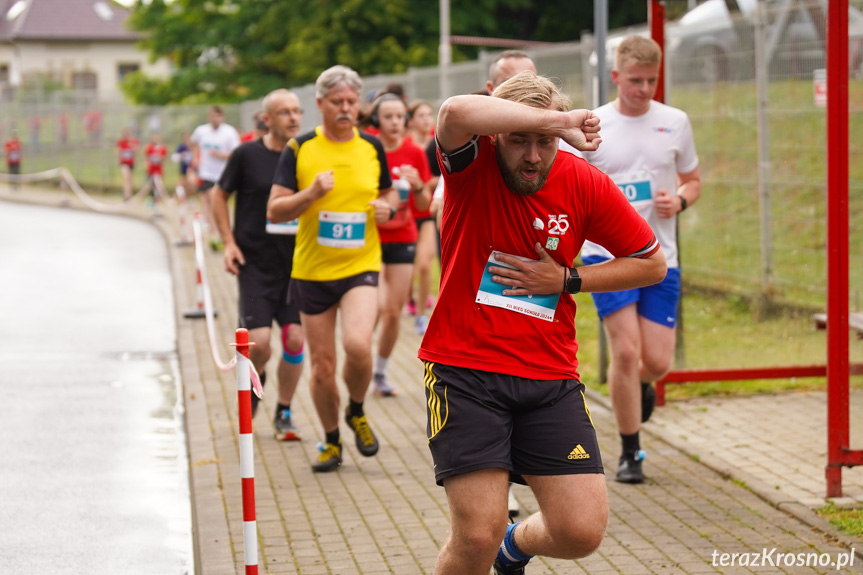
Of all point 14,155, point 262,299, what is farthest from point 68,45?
point 262,299

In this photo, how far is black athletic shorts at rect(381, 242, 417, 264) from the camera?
8961 millimetres

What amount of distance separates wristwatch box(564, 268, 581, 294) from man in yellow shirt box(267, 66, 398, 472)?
2.78 meters

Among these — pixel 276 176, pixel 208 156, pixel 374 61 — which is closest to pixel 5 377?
pixel 276 176

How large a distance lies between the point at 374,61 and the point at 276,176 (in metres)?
35.2

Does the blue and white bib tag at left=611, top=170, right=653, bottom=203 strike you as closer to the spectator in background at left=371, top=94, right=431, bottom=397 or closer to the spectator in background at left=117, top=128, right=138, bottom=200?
the spectator in background at left=371, top=94, right=431, bottom=397

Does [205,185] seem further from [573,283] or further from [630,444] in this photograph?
[573,283]

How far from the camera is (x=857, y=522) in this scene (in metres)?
5.68

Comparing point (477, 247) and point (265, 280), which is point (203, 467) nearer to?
point (265, 280)

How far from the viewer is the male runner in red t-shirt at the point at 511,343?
3826 mm

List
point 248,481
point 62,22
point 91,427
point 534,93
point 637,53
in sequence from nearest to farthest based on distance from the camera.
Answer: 1. point 534,93
2. point 248,481
3. point 637,53
4. point 91,427
5. point 62,22

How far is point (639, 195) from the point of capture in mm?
6316

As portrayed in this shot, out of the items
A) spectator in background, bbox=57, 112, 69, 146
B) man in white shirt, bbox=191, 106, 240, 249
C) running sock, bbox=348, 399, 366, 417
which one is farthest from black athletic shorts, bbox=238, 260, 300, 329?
spectator in background, bbox=57, 112, 69, 146

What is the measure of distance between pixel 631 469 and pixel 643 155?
162cm

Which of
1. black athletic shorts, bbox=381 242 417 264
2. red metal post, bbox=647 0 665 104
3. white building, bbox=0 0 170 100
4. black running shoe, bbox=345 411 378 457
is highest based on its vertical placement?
white building, bbox=0 0 170 100
